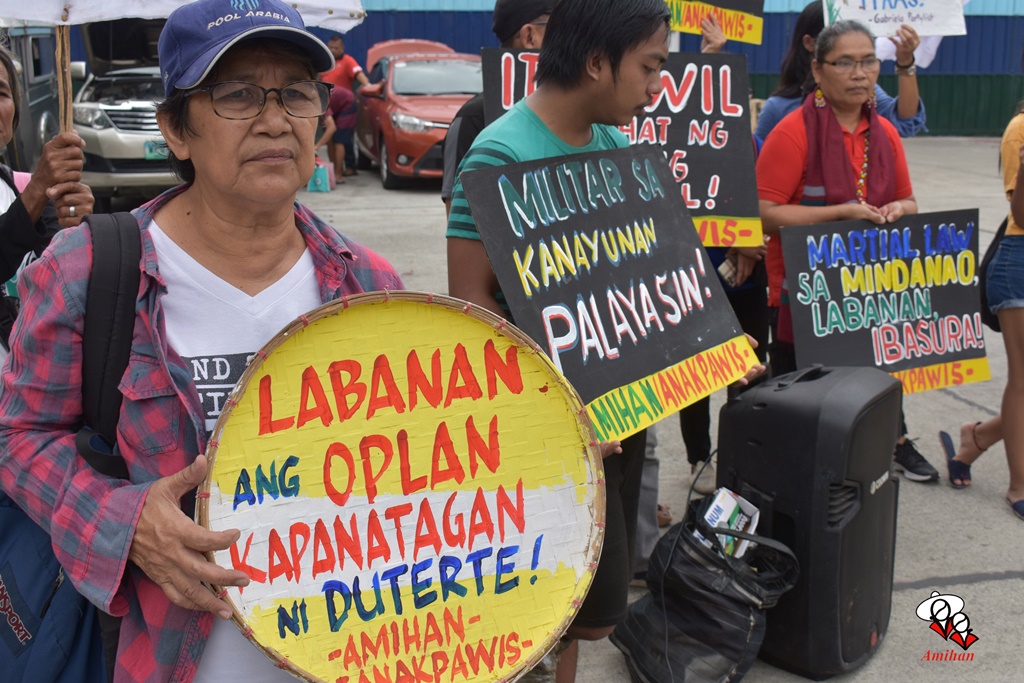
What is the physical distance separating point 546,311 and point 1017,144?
2.78 meters

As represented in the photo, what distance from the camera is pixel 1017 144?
4.06 meters

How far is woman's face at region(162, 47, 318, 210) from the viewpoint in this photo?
1570 millimetres

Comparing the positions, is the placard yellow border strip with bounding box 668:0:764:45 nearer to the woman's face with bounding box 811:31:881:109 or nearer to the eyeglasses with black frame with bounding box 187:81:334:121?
the woman's face with bounding box 811:31:881:109

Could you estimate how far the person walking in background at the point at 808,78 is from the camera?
448 centimetres

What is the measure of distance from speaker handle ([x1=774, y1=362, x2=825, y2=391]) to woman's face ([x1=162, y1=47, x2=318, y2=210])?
1.97 metres

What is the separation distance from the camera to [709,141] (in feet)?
11.9

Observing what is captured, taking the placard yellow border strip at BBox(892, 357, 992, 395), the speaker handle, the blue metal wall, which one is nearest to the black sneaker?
the placard yellow border strip at BBox(892, 357, 992, 395)

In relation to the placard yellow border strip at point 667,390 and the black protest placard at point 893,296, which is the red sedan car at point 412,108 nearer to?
the black protest placard at point 893,296

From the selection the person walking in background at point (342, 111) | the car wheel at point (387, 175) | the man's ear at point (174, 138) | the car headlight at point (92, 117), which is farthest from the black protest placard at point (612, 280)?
the person walking in background at point (342, 111)

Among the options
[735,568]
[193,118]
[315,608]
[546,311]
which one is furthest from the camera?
[735,568]

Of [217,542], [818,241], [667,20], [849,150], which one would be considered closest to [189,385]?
[217,542]

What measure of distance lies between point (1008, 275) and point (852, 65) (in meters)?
1.13

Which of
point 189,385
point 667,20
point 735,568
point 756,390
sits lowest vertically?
point 735,568

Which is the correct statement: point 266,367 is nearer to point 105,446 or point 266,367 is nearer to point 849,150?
point 105,446
